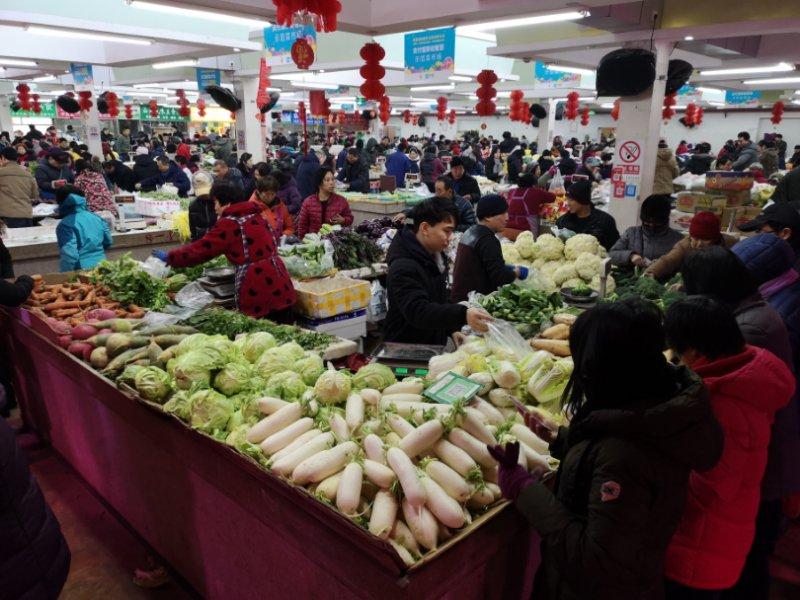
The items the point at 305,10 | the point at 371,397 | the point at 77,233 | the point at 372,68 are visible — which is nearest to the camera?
the point at 371,397

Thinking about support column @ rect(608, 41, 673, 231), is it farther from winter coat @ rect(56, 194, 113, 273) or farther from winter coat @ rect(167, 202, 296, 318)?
winter coat @ rect(56, 194, 113, 273)

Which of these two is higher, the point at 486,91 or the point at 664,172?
the point at 486,91

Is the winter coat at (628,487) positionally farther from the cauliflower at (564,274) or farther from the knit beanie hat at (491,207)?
the cauliflower at (564,274)

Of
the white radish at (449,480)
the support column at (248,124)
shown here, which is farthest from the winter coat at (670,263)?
the support column at (248,124)

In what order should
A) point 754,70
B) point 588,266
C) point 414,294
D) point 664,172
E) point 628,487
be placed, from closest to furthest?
point 628,487
point 414,294
point 588,266
point 664,172
point 754,70

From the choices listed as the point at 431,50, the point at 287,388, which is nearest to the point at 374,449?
the point at 287,388

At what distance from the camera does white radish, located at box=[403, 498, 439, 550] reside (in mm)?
1864

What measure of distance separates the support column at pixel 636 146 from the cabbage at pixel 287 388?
6.77 metres

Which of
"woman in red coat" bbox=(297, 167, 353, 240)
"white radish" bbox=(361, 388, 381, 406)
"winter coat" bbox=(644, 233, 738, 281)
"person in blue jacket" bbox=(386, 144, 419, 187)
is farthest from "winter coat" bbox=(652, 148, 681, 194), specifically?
"white radish" bbox=(361, 388, 381, 406)

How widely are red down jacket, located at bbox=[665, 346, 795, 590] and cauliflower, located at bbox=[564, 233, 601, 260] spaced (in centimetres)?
317

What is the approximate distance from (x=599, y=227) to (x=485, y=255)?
2167mm

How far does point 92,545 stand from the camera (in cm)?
364

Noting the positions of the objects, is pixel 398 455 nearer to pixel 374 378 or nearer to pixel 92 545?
pixel 374 378

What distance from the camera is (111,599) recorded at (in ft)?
10.6
